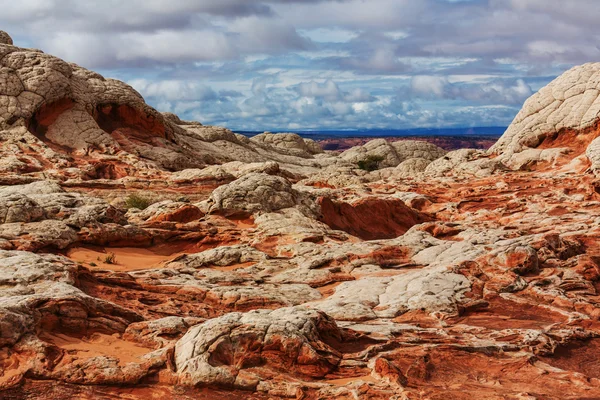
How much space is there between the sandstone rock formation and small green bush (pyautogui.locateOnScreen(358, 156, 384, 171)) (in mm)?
27717

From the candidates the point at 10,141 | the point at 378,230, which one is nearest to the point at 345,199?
the point at 378,230

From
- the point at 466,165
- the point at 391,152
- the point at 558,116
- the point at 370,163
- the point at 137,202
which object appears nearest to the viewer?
the point at 137,202

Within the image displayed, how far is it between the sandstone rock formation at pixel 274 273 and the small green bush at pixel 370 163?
90.9ft

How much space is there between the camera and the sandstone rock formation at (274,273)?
10.4 meters

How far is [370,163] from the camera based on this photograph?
6919cm

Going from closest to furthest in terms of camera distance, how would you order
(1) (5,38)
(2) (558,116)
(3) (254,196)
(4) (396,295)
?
(4) (396,295)
(3) (254,196)
(2) (558,116)
(1) (5,38)

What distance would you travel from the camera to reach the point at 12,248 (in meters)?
17.1

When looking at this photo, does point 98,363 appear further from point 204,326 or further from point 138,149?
point 138,149

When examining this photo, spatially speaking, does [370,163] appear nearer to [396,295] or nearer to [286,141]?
[286,141]

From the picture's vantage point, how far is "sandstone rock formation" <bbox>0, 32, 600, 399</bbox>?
10383 mm

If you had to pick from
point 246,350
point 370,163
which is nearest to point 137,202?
point 246,350

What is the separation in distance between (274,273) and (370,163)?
51.7m

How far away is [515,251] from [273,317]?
29.2 feet

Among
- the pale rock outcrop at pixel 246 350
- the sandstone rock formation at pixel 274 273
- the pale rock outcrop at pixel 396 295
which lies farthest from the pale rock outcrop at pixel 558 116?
the pale rock outcrop at pixel 246 350
